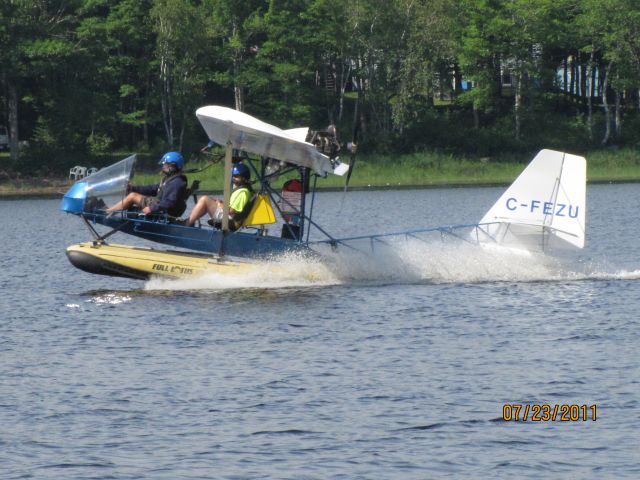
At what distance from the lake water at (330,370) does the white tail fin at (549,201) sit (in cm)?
67

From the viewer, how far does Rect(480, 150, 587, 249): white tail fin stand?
1705cm

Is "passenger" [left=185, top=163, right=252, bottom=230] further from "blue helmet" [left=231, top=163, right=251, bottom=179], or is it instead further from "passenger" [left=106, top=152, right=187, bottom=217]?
"passenger" [left=106, top=152, right=187, bottom=217]

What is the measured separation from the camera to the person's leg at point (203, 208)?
17567mm

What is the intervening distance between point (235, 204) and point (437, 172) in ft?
119

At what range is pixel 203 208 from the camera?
17.7 m

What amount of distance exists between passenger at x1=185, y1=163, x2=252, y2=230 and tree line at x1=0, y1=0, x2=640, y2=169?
113 ft

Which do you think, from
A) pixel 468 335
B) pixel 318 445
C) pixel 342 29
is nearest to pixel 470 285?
pixel 468 335

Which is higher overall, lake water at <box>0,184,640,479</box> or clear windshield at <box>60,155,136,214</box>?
clear windshield at <box>60,155,136,214</box>

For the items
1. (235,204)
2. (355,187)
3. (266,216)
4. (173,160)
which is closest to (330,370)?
(266,216)

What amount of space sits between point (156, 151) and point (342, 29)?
10285mm

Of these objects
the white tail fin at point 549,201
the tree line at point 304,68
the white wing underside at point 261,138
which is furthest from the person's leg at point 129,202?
the tree line at point 304,68

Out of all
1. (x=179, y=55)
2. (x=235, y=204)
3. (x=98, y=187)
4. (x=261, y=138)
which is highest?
(x=179, y=55)
